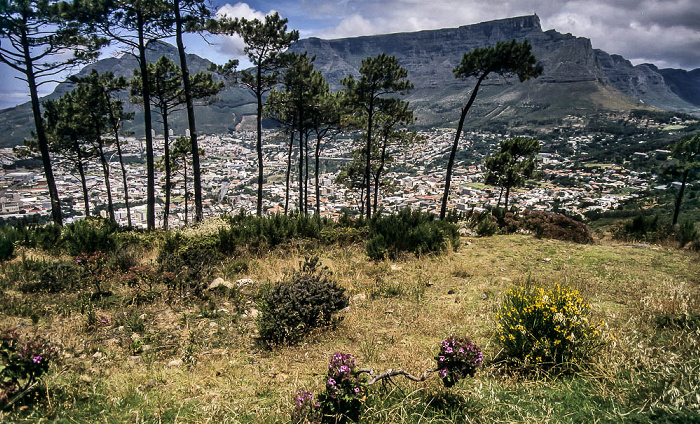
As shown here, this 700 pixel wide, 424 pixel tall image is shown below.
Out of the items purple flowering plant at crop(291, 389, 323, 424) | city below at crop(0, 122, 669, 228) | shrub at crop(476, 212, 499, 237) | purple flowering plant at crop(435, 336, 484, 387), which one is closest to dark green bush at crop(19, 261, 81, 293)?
purple flowering plant at crop(291, 389, 323, 424)

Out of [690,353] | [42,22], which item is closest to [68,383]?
[690,353]

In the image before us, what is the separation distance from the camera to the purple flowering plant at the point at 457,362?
2.48 m

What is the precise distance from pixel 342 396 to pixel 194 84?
1866 centimetres

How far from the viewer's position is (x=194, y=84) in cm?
1678

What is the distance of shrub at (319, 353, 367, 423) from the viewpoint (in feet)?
7.69

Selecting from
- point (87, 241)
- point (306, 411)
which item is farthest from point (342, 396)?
point (87, 241)

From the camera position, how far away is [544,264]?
7.20 metres

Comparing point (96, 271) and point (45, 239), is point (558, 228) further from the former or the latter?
point (45, 239)

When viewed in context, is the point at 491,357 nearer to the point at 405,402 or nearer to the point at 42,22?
the point at 405,402

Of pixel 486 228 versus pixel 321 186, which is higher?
pixel 486 228

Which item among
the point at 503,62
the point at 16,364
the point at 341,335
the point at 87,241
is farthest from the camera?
the point at 503,62

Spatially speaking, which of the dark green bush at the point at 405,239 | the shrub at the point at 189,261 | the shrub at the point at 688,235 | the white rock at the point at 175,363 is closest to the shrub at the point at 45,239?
the shrub at the point at 189,261

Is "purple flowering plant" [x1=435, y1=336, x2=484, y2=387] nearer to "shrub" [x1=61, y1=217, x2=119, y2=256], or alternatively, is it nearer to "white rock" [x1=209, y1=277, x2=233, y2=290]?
"white rock" [x1=209, y1=277, x2=233, y2=290]

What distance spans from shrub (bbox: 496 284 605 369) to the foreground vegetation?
0.27ft
